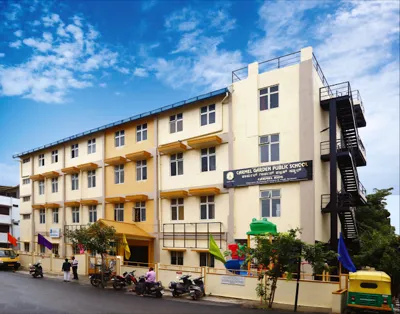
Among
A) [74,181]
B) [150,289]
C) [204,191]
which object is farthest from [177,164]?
[74,181]

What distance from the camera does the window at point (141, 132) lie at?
31.0m

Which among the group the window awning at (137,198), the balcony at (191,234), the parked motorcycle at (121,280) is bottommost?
the parked motorcycle at (121,280)

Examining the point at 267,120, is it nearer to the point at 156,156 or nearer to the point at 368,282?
the point at 156,156

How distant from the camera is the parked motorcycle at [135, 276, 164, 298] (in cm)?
1955

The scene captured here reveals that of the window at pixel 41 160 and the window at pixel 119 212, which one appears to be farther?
the window at pixel 41 160

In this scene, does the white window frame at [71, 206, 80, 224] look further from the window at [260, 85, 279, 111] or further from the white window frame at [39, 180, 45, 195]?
the window at [260, 85, 279, 111]

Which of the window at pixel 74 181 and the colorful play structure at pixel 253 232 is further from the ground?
the window at pixel 74 181

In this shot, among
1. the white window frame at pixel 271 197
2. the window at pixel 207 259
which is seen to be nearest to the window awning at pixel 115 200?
the window at pixel 207 259

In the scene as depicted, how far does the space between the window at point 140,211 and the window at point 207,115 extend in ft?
27.9

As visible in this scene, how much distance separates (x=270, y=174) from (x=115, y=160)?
47.4 feet

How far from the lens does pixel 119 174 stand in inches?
1289

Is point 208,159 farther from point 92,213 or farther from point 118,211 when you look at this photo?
point 92,213

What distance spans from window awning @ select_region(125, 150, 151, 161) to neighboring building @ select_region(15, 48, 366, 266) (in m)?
0.11

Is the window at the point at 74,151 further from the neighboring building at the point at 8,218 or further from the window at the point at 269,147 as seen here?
the neighboring building at the point at 8,218
